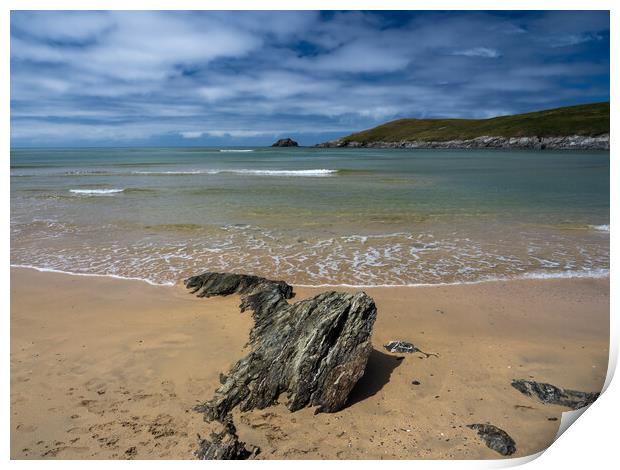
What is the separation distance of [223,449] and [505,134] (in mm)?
139416

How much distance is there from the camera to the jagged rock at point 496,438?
12.8ft

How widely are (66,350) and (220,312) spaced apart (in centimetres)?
240

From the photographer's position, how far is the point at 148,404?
4.57 meters

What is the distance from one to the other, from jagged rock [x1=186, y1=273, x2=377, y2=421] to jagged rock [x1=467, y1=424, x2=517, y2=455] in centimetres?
135

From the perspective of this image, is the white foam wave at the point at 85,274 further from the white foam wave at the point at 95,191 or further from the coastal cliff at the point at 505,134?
the coastal cliff at the point at 505,134

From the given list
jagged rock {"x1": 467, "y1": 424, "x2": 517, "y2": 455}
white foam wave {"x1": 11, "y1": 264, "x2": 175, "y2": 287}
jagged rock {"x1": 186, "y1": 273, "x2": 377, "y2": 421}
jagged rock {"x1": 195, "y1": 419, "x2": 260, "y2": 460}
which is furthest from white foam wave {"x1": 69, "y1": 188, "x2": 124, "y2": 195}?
jagged rock {"x1": 467, "y1": 424, "x2": 517, "y2": 455}

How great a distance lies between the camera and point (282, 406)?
178 inches

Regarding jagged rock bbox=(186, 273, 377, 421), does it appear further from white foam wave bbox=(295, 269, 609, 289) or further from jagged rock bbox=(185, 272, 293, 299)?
white foam wave bbox=(295, 269, 609, 289)

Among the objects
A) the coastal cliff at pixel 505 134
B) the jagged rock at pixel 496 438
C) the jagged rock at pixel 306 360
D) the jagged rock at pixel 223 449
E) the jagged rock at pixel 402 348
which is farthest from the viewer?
the coastal cliff at pixel 505 134

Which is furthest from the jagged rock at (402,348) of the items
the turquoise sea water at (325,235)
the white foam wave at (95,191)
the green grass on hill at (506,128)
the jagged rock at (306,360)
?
the green grass on hill at (506,128)

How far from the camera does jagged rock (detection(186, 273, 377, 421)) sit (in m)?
4.53

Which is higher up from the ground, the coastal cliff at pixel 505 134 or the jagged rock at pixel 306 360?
the coastal cliff at pixel 505 134

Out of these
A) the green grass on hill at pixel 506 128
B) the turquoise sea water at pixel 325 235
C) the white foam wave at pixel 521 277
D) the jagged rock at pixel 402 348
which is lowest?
the jagged rock at pixel 402 348
